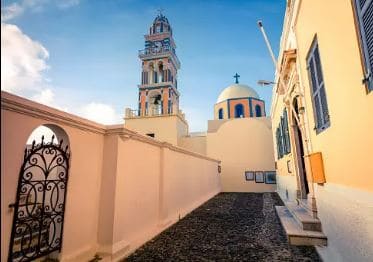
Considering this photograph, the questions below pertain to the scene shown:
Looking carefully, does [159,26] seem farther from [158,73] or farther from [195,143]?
[195,143]

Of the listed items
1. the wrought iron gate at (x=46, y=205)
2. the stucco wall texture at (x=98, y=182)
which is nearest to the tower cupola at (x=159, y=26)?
the stucco wall texture at (x=98, y=182)

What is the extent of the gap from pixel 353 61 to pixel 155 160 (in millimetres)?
4516

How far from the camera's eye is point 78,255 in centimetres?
329

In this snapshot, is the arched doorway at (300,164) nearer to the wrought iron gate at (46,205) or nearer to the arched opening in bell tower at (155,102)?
the wrought iron gate at (46,205)

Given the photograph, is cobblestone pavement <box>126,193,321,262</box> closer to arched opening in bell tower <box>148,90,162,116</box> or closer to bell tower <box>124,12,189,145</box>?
bell tower <box>124,12,189,145</box>

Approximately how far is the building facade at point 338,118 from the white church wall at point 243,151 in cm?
1073

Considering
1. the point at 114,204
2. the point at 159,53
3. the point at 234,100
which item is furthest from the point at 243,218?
the point at 234,100

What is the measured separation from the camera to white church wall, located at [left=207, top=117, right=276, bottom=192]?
15.1 meters

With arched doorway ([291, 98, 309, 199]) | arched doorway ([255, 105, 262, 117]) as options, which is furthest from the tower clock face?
arched doorway ([291, 98, 309, 199])

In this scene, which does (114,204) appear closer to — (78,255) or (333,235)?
(78,255)

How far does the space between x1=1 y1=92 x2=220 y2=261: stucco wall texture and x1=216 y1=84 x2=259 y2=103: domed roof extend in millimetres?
19800

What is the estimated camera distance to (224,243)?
466 centimetres

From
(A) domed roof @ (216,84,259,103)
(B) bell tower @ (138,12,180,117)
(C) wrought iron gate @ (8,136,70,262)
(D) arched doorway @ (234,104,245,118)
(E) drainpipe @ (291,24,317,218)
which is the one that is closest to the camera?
(C) wrought iron gate @ (8,136,70,262)

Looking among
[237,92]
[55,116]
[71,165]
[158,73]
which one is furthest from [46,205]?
[237,92]
